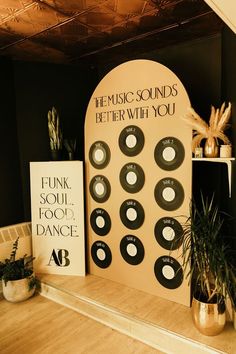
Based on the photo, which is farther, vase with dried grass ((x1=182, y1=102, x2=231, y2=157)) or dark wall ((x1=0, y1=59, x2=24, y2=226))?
dark wall ((x1=0, y1=59, x2=24, y2=226))

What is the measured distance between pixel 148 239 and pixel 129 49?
2155 mm

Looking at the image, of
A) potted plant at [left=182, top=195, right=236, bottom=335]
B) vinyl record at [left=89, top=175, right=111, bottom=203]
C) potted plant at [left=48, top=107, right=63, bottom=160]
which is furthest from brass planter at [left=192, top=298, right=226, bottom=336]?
potted plant at [left=48, top=107, right=63, bottom=160]

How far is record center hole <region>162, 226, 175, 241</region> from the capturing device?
2.69 meters

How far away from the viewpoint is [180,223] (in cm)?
263

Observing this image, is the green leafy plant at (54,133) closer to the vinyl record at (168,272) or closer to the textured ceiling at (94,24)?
the textured ceiling at (94,24)

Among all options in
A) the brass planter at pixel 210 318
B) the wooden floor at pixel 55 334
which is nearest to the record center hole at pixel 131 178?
the brass planter at pixel 210 318

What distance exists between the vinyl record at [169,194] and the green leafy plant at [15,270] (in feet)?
5.36

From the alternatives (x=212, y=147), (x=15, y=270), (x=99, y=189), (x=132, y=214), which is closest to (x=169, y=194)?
(x=132, y=214)

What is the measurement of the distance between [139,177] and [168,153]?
40cm

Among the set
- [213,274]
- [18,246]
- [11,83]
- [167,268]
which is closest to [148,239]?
[167,268]

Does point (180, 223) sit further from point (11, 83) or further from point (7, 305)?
point (11, 83)

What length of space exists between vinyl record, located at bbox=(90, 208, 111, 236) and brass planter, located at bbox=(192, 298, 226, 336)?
1278 mm

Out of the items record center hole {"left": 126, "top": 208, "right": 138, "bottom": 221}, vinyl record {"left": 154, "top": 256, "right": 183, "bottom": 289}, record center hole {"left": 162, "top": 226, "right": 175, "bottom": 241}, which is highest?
record center hole {"left": 126, "top": 208, "right": 138, "bottom": 221}

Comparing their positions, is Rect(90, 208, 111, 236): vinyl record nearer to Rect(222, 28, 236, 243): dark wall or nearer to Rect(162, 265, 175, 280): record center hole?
Rect(162, 265, 175, 280): record center hole
